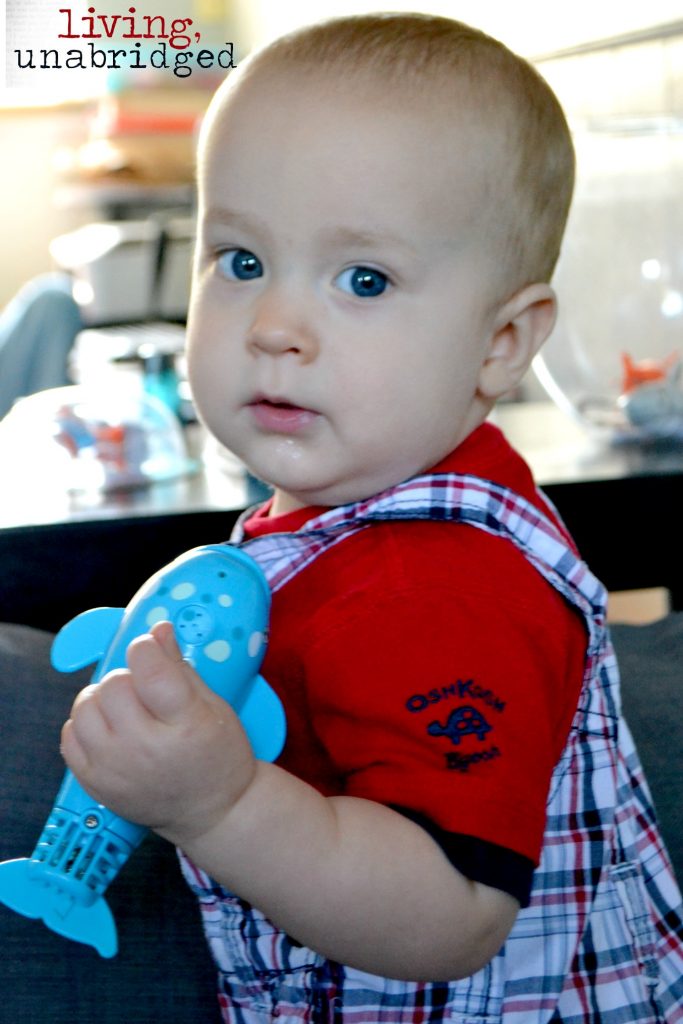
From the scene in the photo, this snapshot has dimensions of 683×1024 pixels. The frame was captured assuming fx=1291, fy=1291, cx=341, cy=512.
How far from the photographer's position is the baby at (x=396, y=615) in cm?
55

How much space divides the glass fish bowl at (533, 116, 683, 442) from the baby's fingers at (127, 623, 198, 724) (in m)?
0.85

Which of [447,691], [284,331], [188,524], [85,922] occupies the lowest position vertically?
[188,524]

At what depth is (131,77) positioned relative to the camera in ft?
17.6

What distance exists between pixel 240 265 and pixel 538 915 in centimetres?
37

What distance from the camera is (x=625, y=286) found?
1.33 m

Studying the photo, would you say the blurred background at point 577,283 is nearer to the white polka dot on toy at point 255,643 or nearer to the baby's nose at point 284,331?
the baby's nose at point 284,331

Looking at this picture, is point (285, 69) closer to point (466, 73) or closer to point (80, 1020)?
point (466, 73)

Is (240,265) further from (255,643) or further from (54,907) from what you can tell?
(54,907)

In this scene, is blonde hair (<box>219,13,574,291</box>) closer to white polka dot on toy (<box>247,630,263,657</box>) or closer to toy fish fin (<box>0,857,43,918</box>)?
white polka dot on toy (<box>247,630,263,657</box>)

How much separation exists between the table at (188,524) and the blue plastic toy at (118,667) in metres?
0.47

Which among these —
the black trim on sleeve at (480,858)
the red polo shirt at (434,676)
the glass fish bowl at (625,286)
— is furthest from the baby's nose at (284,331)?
the glass fish bowl at (625,286)

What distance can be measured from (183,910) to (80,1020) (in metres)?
0.08

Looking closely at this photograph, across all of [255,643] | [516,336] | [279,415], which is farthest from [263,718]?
[516,336]

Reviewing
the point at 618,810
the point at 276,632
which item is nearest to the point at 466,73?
the point at 276,632
